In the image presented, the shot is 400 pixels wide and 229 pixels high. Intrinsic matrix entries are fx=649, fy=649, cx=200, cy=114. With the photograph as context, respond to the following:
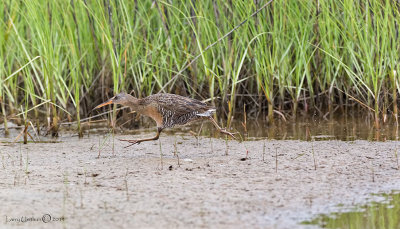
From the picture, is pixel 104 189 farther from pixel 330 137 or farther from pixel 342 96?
pixel 342 96

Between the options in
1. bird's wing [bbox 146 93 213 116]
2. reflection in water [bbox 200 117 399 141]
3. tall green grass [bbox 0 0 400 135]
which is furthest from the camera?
tall green grass [bbox 0 0 400 135]

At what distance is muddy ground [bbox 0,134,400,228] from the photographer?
347cm

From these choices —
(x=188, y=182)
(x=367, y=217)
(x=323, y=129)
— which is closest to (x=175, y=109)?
(x=188, y=182)

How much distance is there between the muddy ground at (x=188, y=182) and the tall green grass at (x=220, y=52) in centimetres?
100

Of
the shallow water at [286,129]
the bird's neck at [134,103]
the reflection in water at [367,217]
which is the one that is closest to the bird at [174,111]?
the bird's neck at [134,103]

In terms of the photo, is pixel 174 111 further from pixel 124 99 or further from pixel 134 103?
pixel 124 99

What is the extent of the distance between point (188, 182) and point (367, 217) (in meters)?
1.23

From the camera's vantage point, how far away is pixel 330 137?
613 cm

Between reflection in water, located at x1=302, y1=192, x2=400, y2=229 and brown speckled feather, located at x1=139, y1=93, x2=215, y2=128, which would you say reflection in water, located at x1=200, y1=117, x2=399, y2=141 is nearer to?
brown speckled feather, located at x1=139, y1=93, x2=215, y2=128

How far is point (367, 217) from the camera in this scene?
11.6ft

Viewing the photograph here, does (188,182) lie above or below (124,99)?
below

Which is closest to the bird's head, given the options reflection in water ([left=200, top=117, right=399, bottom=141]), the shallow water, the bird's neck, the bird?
the bird's neck

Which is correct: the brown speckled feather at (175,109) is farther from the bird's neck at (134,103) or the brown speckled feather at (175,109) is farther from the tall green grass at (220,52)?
the tall green grass at (220,52)

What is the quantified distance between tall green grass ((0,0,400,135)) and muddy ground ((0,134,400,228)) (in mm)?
1004
